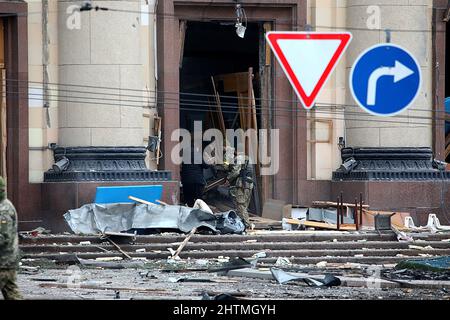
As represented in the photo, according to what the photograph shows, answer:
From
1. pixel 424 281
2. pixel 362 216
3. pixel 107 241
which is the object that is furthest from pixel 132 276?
pixel 362 216

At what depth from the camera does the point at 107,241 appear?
27250mm

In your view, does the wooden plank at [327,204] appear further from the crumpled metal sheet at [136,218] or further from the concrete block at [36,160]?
the concrete block at [36,160]

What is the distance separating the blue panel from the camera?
1131 inches

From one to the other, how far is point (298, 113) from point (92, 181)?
17.3ft

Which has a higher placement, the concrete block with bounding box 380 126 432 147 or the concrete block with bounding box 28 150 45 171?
the concrete block with bounding box 380 126 432 147

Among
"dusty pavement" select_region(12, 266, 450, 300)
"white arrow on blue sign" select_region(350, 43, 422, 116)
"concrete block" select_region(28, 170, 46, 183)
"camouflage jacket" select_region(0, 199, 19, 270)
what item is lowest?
"dusty pavement" select_region(12, 266, 450, 300)

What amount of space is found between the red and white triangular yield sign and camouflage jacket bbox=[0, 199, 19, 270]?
4.53 metres

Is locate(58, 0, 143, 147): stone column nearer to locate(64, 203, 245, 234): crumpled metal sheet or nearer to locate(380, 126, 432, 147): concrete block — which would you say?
locate(64, 203, 245, 234): crumpled metal sheet

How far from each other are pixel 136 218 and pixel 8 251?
929 cm

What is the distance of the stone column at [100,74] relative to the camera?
28984 millimetres

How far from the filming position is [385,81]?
56.6 feet

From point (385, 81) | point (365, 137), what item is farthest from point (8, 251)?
point (365, 137)

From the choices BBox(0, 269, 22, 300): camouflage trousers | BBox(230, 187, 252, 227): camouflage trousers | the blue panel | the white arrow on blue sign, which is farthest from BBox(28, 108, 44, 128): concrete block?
the white arrow on blue sign
